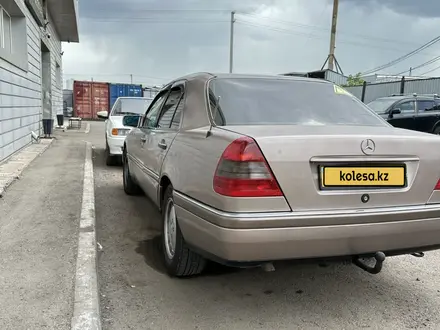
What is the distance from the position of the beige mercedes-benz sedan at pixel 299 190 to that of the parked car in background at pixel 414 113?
428 inches

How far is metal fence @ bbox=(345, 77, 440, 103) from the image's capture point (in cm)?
1895

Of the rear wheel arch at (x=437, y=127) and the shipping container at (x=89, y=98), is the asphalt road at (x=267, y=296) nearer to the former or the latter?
the rear wheel arch at (x=437, y=127)

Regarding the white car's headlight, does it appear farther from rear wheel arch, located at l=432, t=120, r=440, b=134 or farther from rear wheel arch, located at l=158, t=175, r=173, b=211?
rear wheel arch, located at l=432, t=120, r=440, b=134

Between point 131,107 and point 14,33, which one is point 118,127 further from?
point 14,33

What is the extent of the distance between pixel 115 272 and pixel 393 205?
2.37 metres

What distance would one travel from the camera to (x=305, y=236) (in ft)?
8.36

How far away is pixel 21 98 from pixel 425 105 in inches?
464

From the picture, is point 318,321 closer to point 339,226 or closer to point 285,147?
point 339,226

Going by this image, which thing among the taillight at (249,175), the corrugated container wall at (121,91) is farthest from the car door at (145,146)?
the corrugated container wall at (121,91)

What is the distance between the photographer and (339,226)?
2.60m

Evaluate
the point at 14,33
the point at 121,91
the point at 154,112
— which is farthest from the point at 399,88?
the point at 121,91

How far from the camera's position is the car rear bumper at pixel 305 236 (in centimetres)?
250

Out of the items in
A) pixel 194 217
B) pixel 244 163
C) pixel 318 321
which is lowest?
pixel 318 321

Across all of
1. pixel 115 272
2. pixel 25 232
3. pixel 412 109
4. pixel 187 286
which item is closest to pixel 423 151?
pixel 187 286
